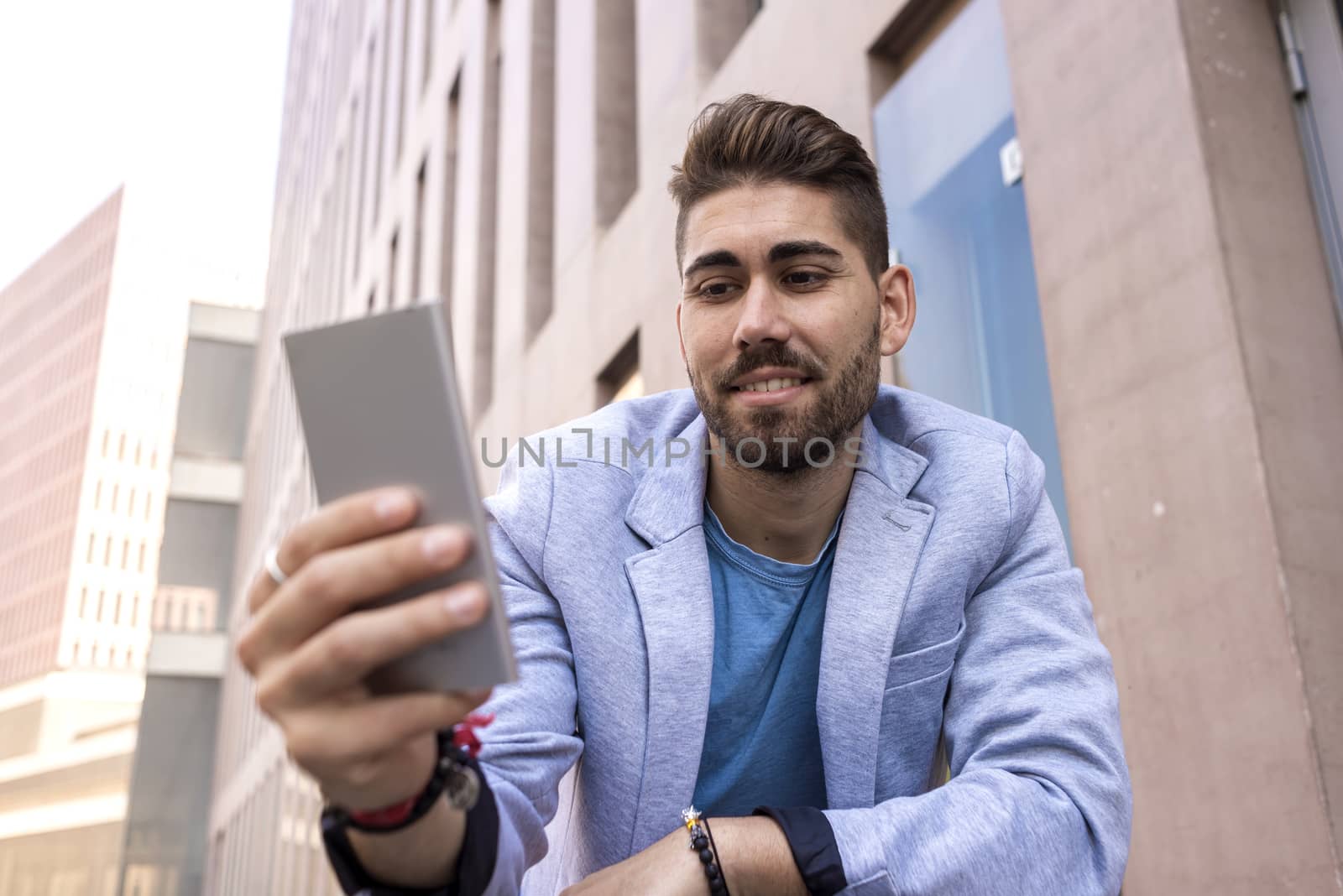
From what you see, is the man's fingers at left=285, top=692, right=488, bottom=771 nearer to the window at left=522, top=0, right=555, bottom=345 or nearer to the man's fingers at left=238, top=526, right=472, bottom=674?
the man's fingers at left=238, top=526, right=472, bottom=674

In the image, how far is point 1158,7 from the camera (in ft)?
11.5

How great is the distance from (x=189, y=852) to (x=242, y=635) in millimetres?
54360

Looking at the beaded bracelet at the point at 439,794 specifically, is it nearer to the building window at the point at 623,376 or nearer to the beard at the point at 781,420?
the beard at the point at 781,420

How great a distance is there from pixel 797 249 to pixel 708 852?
125 cm

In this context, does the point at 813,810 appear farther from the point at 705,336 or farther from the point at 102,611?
the point at 102,611

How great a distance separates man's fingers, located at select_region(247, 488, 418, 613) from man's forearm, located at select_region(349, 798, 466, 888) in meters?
0.36

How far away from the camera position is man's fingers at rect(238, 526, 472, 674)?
3.57 feet

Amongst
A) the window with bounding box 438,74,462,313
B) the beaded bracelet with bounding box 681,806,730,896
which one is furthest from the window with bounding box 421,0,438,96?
the beaded bracelet with bounding box 681,806,730,896

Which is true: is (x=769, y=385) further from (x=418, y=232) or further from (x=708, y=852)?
(x=418, y=232)

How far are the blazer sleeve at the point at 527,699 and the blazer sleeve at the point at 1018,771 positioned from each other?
18.8 inches

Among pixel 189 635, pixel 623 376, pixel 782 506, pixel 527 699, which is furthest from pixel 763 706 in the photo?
pixel 189 635

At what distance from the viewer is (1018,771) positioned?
186cm

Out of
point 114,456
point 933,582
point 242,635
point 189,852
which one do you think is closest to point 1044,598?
point 933,582

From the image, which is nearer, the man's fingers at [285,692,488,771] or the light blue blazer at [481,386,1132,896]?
the man's fingers at [285,692,488,771]
